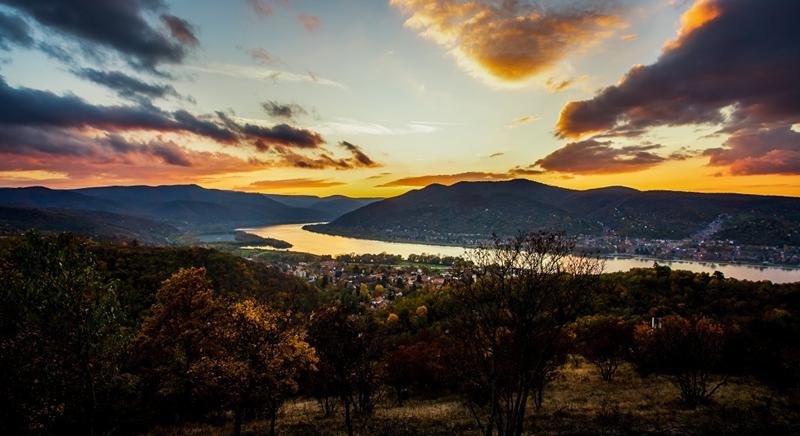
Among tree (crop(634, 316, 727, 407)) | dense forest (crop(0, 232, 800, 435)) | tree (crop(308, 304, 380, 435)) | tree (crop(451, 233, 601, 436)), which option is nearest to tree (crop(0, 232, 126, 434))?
dense forest (crop(0, 232, 800, 435))

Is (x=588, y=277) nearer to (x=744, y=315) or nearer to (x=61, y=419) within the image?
(x=61, y=419)

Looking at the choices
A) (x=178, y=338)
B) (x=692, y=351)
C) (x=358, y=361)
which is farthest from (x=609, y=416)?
(x=178, y=338)

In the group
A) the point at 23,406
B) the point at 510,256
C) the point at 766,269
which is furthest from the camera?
the point at 766,269

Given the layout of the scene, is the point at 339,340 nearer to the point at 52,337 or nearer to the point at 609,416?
the point at 52,337

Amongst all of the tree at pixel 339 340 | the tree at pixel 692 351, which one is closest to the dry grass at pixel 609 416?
the tree at pixel 692 351

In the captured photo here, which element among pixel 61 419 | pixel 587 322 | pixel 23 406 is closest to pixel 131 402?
pixel 61 419

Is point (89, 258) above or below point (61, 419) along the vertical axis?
above

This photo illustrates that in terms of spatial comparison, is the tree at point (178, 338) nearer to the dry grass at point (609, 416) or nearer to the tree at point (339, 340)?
the dry grass at point (609, 416)
